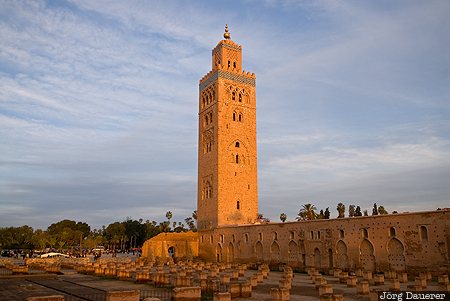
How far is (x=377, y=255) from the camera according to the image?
21.3 metres

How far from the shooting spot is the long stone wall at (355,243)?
18891mm

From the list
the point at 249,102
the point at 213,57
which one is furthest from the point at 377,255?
the point at 213,57

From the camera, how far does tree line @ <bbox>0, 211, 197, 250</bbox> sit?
6139 centimetres

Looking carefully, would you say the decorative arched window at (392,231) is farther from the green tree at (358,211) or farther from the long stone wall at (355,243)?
the green tree at (358,211)

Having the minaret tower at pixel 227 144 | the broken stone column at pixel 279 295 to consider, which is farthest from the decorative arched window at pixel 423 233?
the minaret tower at pixel 227 144

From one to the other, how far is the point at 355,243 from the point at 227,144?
1796cm

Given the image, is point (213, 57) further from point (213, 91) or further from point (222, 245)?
point (222, 245)

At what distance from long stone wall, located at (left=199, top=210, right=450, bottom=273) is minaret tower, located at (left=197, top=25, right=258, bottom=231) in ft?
13.8

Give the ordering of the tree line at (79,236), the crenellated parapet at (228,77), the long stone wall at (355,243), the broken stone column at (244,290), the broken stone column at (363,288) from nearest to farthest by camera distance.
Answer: the broken stone column at (244,290), the broken stone column at (363,288), the long stone wall at (355,243), the crenellated parapet at (228,77), the tree line at (79,236)

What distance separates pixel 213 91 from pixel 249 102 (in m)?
3.97

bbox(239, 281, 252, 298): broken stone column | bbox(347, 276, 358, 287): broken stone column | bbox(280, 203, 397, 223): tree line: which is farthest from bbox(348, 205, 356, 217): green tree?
bbox(239, 281, 252, 298): broken stone column

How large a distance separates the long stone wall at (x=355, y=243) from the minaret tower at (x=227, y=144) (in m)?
4.19

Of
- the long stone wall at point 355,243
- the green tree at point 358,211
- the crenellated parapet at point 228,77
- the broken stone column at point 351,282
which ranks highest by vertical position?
the crenellated parapet at point 228,77

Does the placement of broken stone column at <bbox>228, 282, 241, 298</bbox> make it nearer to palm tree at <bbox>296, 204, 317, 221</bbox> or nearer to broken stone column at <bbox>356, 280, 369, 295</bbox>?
broken stone column at <bbox>356, 280, 369, 295</bbox>
